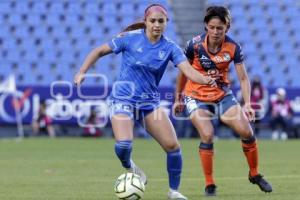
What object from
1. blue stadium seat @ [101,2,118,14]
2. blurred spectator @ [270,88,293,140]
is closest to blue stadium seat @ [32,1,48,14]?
blue stadium seat @ [101,2,118,14]

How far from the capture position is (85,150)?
69.2 feet

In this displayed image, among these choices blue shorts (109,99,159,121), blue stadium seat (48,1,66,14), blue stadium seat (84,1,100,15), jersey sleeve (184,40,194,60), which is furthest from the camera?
blue stadium seat (84,1,100,15)

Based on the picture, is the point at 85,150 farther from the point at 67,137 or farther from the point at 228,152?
the point at 67,137

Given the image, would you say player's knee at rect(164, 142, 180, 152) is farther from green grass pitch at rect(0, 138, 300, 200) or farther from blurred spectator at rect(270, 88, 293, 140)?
blurred spectator at rect(270, 88, 293, 140)

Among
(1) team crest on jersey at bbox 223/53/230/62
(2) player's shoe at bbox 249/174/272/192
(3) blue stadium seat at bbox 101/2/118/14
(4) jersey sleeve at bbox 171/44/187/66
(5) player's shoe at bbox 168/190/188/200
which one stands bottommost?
(2) player's shoe at bbox 249/174/272/192

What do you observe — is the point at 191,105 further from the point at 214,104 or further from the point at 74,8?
the point at 74,8

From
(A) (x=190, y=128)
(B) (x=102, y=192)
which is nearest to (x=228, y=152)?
(A) (x=190, y=128)

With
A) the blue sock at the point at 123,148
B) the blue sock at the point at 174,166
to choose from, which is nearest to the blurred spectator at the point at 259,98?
the blue sock at the point at 174,166

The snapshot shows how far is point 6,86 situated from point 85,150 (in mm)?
5800

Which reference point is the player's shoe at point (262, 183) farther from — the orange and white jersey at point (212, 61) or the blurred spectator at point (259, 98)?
the blurred spectator at point (259, 98)

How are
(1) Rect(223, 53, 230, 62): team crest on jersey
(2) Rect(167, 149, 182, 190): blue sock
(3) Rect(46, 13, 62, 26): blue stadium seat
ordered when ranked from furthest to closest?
(3) Rect(46, 13, 62, 26): blue stadium seat
(1) Rect(223, 53, 230, 62): team crest on jersey
(2) Rect(167, 149, 182, 190): blue sock

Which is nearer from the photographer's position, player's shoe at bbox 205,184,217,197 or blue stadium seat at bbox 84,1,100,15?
player's shoe at bbox 205,184,217,197

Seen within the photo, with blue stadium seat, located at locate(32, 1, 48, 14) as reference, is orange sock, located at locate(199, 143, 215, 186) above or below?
below

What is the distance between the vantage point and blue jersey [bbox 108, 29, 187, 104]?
10047 mm
